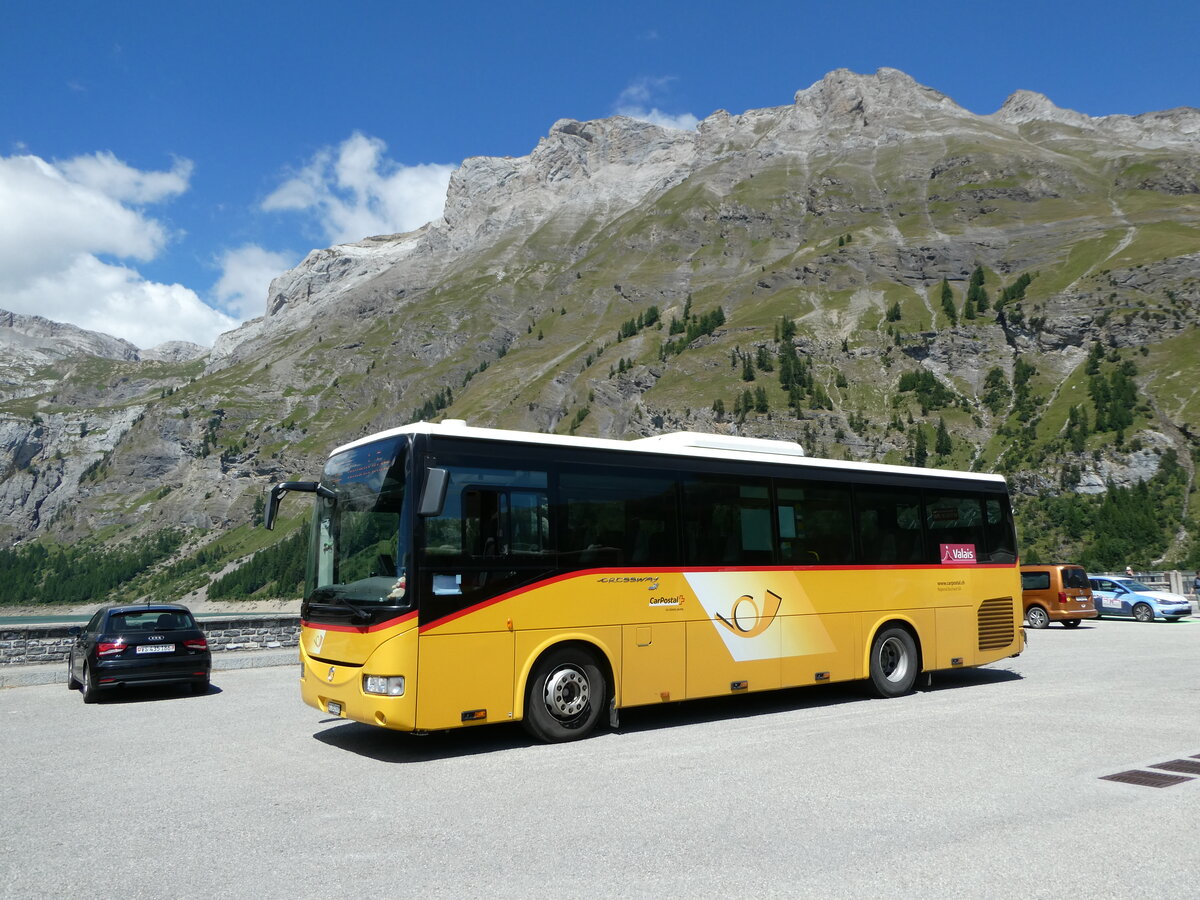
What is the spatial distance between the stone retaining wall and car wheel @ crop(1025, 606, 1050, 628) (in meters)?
24.6

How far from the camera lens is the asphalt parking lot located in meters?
5.74

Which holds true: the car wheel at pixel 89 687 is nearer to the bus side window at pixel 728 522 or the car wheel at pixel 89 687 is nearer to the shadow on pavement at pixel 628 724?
the shadow on pavement at pixel 628 724

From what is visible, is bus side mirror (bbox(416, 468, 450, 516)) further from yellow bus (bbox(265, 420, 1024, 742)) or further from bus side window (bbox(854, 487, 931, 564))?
bus side window (bbox(854, 487, 931, 564))

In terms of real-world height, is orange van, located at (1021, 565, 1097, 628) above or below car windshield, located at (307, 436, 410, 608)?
below

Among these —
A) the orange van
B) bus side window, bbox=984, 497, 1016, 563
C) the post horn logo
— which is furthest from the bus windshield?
the orange van

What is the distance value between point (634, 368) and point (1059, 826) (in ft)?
505

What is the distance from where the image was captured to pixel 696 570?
11992 mm

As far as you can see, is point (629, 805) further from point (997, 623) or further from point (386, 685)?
point (997, 623)

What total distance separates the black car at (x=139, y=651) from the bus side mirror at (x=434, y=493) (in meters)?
8.78

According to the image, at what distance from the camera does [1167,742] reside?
10.1 meters

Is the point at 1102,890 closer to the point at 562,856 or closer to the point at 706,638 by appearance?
the point at 562,856

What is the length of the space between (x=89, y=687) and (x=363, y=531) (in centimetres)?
810

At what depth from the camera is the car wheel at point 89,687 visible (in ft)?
48.5

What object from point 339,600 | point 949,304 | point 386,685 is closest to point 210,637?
point 339,600
